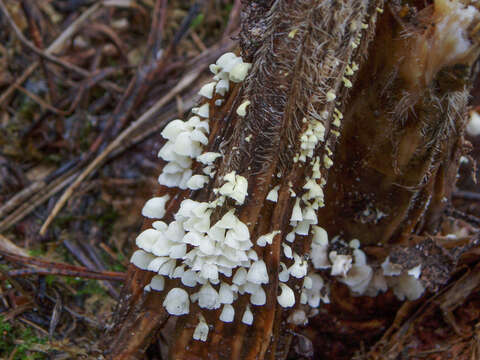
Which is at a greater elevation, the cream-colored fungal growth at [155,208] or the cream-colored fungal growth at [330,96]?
the cream-colored fungal growth at [330,96]

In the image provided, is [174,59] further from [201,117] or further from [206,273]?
[206,273]

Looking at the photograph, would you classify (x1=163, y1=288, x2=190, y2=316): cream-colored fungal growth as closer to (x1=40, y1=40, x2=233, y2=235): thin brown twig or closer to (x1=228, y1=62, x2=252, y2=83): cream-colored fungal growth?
(x1=228, y1=62, x2=252, y2=83): cream-colored fungal growth

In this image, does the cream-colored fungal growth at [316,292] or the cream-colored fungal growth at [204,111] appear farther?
the cream-colored fungal growth at [316,292]

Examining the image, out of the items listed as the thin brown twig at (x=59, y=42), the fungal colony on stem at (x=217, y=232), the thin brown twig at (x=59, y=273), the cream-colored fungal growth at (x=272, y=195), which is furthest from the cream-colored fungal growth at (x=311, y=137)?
the thin brown twig at (x=59, y=42)

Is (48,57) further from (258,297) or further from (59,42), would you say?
(258,297)

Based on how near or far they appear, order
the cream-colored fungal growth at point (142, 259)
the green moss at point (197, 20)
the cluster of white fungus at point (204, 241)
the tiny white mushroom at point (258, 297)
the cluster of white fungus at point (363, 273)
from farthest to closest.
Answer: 1. the green moss at point (197, 20)
2. the cluster of white fungus at point (363, 273)
3. the cream-colored fungal growth at point (142, 259)
4. the tiny white mushroom at point (258, 297)
5. the cluster of white fungus at point (204, 241)

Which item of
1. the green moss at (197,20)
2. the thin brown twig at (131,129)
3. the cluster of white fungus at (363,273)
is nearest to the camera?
the cluster of white fungus at (363,273)

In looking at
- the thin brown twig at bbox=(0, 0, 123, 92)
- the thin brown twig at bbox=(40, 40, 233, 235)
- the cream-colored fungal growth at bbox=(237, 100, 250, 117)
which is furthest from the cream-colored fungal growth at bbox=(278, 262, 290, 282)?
the thin brown twig at bbox=(0, 0, 123, 92)

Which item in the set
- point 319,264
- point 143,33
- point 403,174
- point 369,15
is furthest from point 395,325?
point 143,33

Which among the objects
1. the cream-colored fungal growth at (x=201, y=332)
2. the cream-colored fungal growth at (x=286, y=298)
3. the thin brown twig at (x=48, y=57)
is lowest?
the cream-colored fungal growth at (x=201, y=332)

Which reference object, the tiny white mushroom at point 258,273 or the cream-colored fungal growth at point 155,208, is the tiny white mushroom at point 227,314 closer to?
the tiny white mushroom at point 258,273
